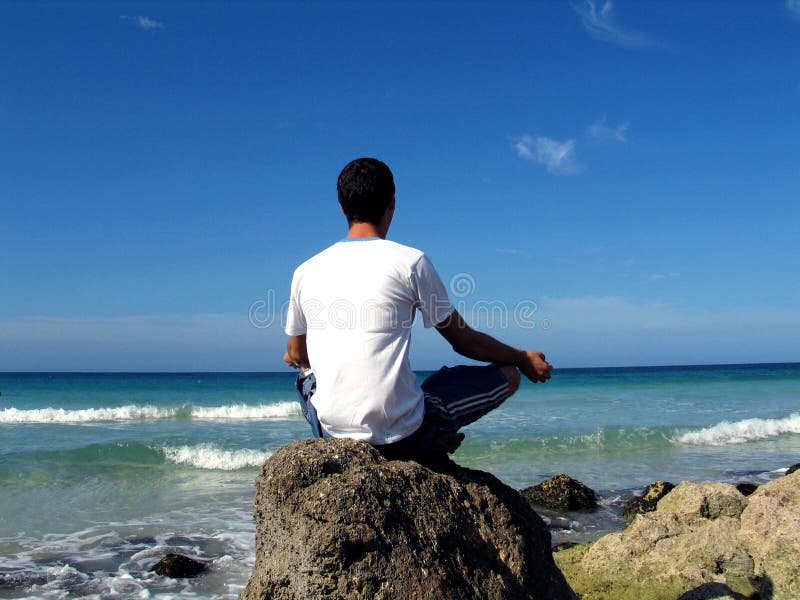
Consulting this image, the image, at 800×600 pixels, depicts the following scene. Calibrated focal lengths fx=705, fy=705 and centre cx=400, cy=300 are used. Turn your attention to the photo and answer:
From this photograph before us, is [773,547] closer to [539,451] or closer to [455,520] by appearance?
[455,520]

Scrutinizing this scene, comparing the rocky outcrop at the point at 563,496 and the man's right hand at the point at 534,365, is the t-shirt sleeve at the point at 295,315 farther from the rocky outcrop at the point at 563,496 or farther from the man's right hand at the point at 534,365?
the rocky outcrop at the point at 563,496

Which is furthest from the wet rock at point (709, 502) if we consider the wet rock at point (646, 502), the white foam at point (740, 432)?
the white foam at point (740, 432)

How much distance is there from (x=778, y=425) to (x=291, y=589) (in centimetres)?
2006

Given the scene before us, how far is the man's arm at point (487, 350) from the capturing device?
10.6 feet

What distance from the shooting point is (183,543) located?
801cm

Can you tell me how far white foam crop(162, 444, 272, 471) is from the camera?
13966 millimetres

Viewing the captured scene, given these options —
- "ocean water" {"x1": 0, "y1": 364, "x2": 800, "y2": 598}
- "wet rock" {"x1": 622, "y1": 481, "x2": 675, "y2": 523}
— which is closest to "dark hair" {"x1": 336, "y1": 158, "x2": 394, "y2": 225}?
"ocean water" {"x1": 0, "y1": 364, "x2": 800, "y2": 598}

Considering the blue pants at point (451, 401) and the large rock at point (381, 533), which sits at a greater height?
the blue pants at point (451, 401)

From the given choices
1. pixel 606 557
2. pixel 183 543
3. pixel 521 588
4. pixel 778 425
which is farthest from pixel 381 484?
pixel 778 425

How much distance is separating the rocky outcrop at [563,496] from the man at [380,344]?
691 cm

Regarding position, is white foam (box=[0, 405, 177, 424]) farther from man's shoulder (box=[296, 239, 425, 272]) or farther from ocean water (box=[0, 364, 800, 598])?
man's shoulder (box=[296, 239, 425, 272])

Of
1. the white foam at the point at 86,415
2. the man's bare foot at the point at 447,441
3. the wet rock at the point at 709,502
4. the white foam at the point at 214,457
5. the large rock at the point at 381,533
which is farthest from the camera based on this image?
the white foam at the point at 86,415

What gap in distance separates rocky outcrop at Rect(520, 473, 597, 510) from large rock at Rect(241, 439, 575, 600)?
6.48 metres

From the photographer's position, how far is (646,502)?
9.52 metres
